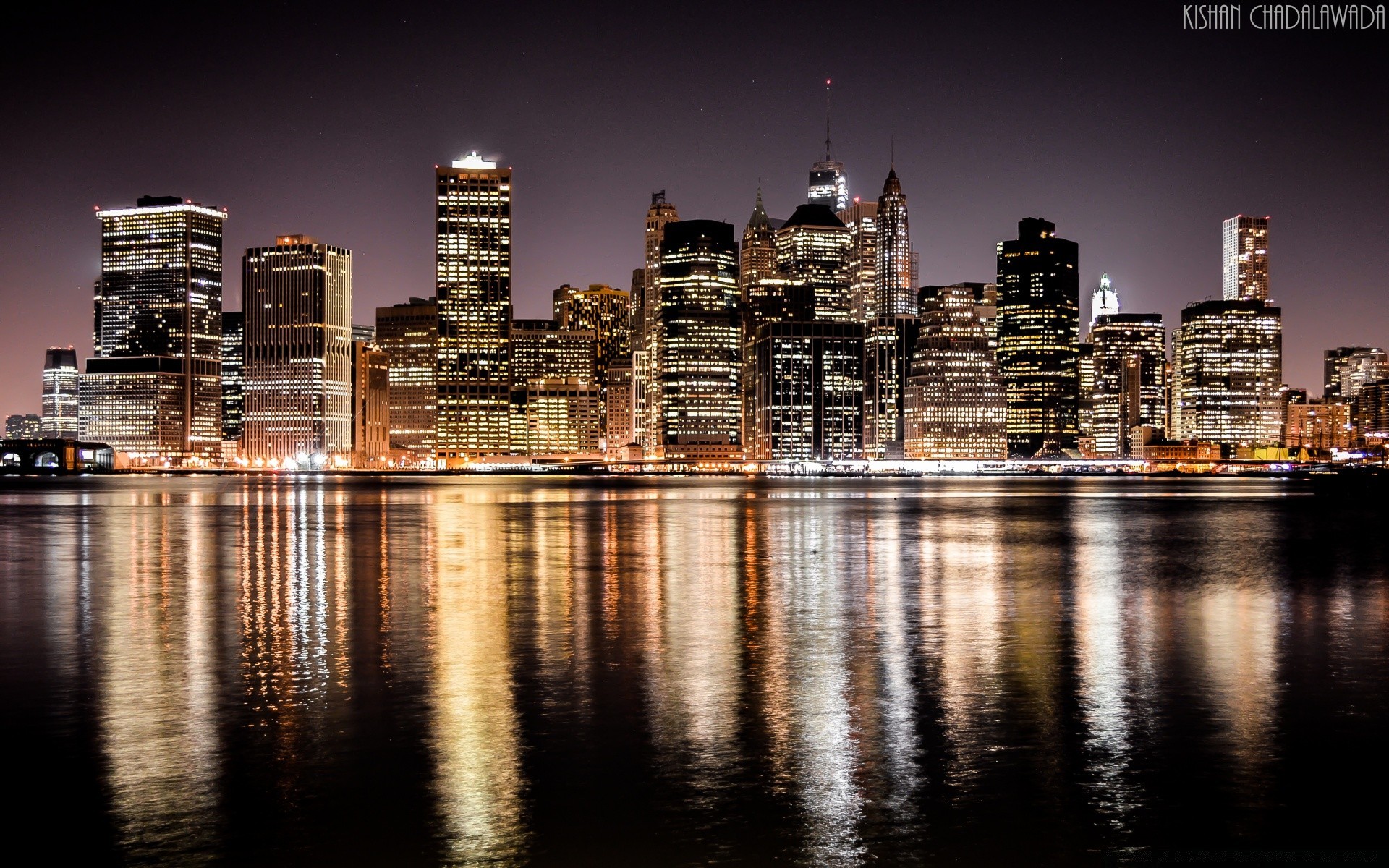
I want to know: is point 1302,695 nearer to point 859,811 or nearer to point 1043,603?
point 859,811

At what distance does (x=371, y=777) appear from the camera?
1582 centimetres

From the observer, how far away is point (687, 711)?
20.0 metres

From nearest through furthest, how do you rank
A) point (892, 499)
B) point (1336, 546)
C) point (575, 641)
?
1. point (575, 641)
2. point (1336, 546)
3. point (892, 499)

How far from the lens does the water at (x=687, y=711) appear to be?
539 inches

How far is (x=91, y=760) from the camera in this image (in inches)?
663

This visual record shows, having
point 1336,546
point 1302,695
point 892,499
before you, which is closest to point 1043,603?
point 1302,695

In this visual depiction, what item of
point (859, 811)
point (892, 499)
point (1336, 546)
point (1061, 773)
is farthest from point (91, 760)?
point (892, 499)

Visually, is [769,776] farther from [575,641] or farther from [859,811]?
[575,641]

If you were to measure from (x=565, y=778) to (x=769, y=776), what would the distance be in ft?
8.98

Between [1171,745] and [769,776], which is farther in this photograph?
[1171,745]

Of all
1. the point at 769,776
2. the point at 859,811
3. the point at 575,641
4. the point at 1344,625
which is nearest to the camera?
the point at 859,811

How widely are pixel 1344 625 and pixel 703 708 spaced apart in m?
21.2

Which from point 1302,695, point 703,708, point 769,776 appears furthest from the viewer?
point 1302,695

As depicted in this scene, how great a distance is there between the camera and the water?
13.7 meters
